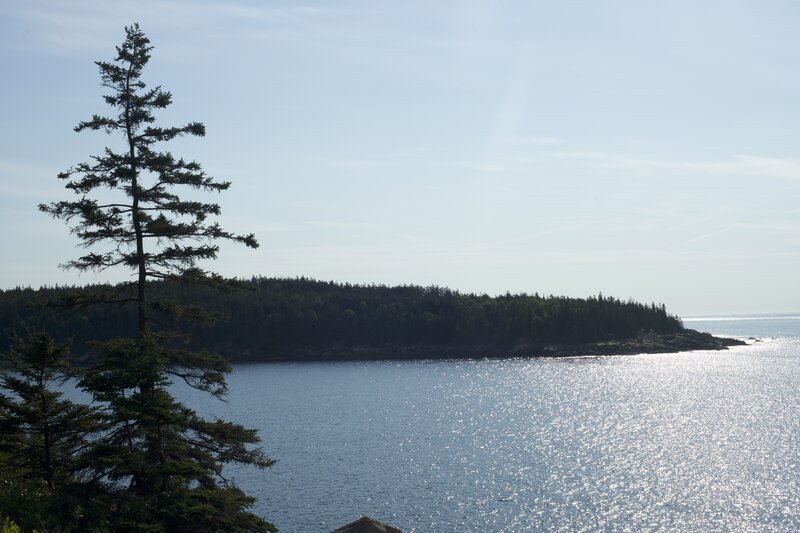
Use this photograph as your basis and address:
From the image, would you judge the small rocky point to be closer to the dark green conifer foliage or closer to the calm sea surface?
the calm sea surface

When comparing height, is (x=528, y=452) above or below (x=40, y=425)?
below

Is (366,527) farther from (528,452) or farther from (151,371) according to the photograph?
(528,452)

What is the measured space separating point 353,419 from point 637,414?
119ft

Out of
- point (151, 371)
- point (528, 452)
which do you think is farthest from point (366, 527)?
point (528, 452)

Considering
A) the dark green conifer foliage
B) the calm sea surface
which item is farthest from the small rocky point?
the dark green conifer foliage

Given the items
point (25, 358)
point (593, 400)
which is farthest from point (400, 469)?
point (593, 400)

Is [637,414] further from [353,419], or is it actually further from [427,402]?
[353,419]

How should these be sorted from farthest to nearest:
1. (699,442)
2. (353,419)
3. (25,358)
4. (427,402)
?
(427,402), (353,419), (699,442), (25,358)

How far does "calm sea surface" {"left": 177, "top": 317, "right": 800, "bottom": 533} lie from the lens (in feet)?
161

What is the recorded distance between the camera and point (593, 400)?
370ft

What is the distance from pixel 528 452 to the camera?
71.2 meters

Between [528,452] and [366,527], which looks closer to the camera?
[366,527]

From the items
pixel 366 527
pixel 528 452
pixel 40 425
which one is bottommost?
pixel 528 452

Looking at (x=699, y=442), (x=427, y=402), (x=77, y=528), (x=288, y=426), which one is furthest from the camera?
(x=427, y=402)
